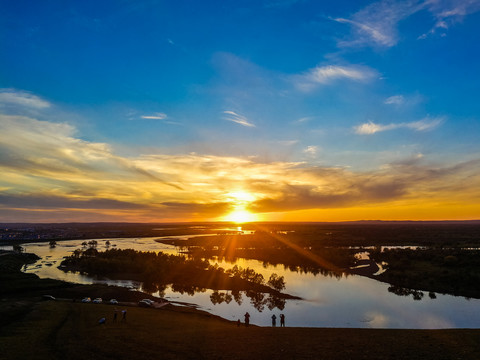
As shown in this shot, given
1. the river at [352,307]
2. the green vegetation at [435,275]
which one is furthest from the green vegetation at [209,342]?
the green vegetation at [435,275]

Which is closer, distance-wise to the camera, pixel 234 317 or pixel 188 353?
pixel 188 353

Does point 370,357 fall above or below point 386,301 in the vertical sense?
above

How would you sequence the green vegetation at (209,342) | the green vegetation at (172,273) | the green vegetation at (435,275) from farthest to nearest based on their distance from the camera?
the green vegetation at (172,273) < the green vegetation at (435,275) < the green vegetation at (209,342)

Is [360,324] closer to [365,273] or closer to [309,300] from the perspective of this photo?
[309,300]

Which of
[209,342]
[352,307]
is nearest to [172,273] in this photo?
[352,307]

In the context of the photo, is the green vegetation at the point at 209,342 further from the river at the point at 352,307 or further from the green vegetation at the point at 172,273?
the green vegetation at the point at 172,273

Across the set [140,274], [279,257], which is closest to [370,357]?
[140,274]

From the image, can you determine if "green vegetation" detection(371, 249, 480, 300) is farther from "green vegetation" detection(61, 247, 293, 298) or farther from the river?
"green vegetation" detection(61, 247, 293, 298)

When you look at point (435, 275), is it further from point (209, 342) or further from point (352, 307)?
point (209, 342)
